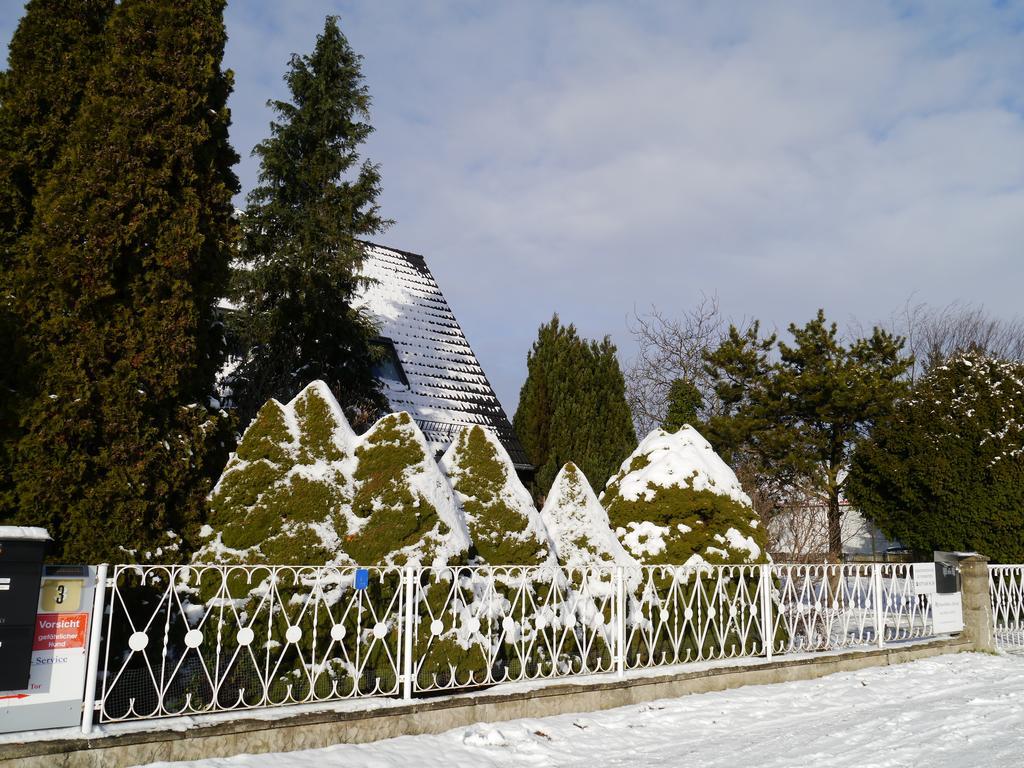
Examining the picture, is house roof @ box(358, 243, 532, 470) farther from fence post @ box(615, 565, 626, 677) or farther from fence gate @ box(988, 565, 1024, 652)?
fence gate @ box(988, 565, 1024, 652)

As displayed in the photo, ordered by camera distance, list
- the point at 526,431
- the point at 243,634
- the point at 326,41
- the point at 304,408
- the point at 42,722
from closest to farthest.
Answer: the point at 42,722 < the point at 243,634 < the point at 304,408 < the point at 326,41 < the point at 526,431

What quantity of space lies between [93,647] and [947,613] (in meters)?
10.7

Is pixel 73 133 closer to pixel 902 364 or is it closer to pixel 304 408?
pixel 304 408

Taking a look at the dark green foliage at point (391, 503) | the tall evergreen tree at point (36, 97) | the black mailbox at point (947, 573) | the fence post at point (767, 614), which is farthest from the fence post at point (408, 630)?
the black mailbox at point (947, 573)

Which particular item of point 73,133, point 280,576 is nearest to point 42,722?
point 280,576

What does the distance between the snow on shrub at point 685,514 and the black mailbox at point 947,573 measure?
3.25m

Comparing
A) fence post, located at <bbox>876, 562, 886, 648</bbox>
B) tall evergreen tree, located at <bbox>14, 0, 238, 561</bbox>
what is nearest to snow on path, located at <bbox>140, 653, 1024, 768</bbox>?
fence post, located at <bbox>876, 562, 886, 648</bbox>

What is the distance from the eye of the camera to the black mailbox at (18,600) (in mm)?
4508

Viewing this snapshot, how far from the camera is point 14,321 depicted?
622 centimetres

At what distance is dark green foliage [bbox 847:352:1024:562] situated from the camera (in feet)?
49.9

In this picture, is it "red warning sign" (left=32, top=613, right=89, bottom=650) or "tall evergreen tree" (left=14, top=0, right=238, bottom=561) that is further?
"tall evergreen tree" (left=14, top=0, right=238, bottom=561)

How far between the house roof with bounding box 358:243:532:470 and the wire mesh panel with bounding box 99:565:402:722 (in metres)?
9.31

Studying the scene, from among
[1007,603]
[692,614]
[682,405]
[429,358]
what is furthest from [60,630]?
[429,358]

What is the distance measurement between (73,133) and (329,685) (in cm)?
516
